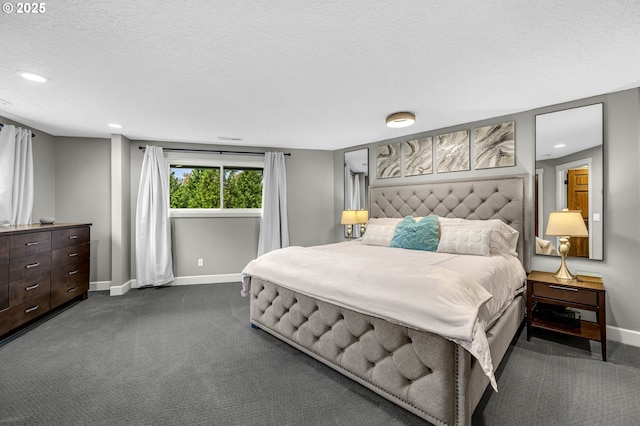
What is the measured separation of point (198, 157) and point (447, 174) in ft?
13.0

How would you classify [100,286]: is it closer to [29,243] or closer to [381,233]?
[29,243]

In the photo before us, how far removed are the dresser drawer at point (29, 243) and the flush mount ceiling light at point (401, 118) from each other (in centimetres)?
414

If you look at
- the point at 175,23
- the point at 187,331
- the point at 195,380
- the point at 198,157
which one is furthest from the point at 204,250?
the point at 175,23

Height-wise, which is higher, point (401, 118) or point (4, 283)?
point (401, 118)

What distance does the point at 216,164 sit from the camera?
4820 millimetres

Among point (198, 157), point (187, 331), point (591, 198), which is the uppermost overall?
point (198, 157)

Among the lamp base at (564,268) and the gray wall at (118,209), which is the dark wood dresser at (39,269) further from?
the lamp base at (564,268)

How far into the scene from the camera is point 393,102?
2.89 metres

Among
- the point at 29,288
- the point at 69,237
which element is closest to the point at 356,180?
the point at 69,237

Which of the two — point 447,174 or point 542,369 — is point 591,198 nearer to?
point 447,174

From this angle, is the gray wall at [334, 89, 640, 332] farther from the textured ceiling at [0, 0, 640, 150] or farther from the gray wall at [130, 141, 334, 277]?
the gray wall at [130, 141, 334, 277]

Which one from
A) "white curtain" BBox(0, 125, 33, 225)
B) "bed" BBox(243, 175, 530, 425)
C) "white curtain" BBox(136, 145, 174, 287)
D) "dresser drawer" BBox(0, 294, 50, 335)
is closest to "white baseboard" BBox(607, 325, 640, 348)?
"bed" BBox(243, 175, 530, 425)

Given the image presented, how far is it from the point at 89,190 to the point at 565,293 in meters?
6.09

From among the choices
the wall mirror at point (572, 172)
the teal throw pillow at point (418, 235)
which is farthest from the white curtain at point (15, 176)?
the wall mirror at point (572, 172)
